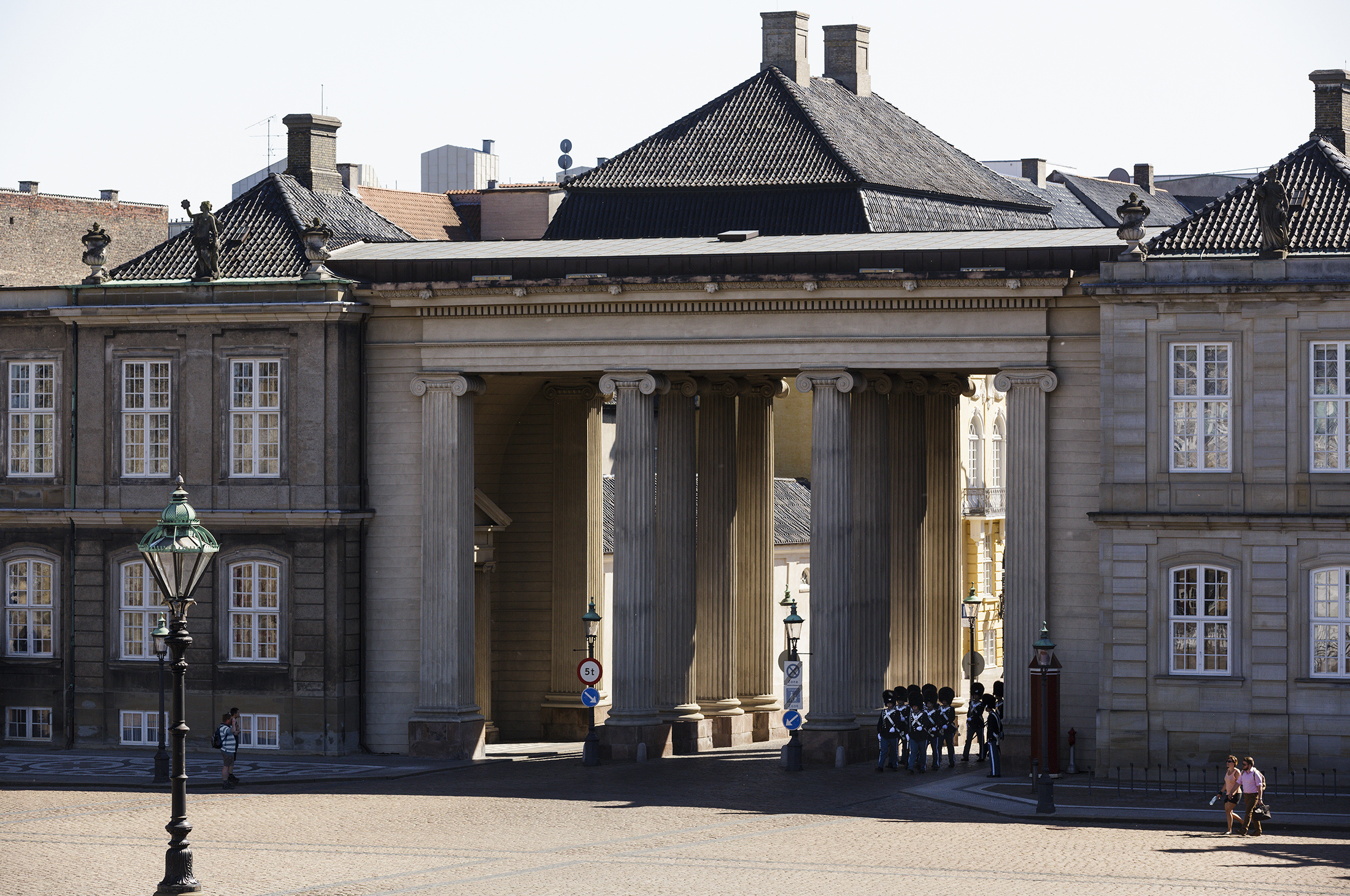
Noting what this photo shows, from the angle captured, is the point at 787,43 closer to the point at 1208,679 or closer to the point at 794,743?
the point at 794,743

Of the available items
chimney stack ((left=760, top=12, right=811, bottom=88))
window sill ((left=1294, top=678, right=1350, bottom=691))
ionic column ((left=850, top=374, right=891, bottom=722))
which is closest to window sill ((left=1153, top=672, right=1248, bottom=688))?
window sill ((left=1294, top=678, right=1350, bottom=691))

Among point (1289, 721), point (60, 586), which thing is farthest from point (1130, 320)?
point (60, 586)

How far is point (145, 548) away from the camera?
91.4 feet

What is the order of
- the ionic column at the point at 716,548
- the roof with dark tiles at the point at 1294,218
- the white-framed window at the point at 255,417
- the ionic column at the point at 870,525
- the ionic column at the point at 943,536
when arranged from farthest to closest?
the ionic column at the point at 943,536 < the ionic column at the point at 716,548 < the ionic column at the point at 870,525 < the white-framed window at the point at 255,417 < the roof with dark tiles at the point at 1294,218

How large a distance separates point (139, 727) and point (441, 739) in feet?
23.1

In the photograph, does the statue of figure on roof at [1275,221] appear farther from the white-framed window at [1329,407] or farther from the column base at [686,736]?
the column base at [686,736]

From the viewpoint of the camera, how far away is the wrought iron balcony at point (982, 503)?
253 ft

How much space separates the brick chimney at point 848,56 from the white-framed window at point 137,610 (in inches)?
1010

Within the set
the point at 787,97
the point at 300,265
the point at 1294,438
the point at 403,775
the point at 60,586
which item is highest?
the point at 787,97

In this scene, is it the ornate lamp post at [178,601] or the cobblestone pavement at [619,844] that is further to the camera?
the cobblestone pavement at [619,844]

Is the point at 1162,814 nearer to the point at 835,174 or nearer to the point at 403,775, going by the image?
the point at 403,775

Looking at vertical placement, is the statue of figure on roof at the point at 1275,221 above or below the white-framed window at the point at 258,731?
above

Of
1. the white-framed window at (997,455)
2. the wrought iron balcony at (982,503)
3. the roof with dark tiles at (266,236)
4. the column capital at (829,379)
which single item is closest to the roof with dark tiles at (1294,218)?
the column capital at (829,379)

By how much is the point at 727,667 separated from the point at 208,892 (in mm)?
23474
